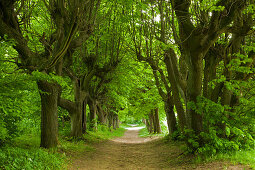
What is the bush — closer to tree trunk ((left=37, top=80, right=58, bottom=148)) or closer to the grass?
tree trunk ((left=37, top=80, right=58, bottom=148))

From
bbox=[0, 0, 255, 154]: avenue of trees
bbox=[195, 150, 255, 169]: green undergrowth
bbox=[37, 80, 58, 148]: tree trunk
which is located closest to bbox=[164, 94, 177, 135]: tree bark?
bbox=[0, 0, 255, 154]: avenue of trees

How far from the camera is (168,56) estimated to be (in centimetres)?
901

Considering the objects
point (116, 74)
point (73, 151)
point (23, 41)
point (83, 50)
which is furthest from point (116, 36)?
point (73, 151)

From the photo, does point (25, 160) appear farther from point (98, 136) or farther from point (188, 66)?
point (98, 136)

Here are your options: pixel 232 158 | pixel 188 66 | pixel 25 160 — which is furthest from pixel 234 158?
pixel 25 160

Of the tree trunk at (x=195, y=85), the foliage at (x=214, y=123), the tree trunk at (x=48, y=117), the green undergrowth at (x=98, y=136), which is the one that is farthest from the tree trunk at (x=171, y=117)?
the tree trunk at (x=48, y=117)

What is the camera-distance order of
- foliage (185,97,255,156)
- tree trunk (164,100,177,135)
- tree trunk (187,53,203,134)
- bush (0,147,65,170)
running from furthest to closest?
1. tree trunk (164,100,177,135)
2. tree trunk (187,53,203,134)
3. foliage (185,97,255,156)
4. bush (0,147,65,170)

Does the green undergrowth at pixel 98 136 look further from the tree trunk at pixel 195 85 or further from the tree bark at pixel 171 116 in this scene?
the tree trunk at pixel 195 85

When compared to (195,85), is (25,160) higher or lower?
lower

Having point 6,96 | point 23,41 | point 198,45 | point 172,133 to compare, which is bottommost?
point 172,133

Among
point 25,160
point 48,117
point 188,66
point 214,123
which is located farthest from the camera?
point 48,117

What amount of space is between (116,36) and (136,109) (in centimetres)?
931

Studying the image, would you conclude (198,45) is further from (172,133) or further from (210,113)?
(172,133)

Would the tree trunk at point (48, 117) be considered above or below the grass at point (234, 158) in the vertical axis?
above
